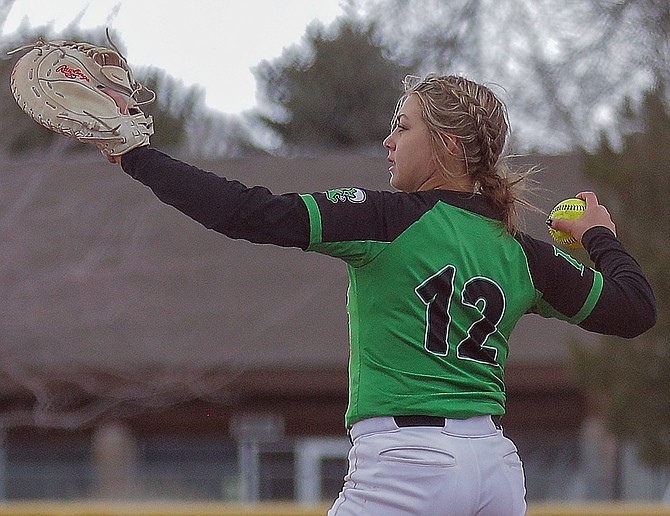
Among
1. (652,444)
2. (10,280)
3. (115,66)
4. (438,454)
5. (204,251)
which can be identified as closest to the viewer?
(438,454)

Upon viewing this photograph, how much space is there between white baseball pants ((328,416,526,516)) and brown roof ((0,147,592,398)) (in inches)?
360

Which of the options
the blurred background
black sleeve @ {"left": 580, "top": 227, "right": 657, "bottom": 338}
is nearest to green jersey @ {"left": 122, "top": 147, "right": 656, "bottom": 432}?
black sleeve @ {"left": 580, "top": 227, "right": 657, "bottom": 338}

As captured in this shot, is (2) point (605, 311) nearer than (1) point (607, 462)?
Yes

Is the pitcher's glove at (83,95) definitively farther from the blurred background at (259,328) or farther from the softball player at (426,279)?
the blurred background at (259,328)

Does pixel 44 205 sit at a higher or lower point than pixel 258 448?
higher

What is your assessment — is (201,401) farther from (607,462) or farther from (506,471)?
(506,471)

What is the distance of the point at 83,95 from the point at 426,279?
90 cm

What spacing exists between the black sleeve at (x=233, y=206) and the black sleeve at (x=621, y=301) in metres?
0.83

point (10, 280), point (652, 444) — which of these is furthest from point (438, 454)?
point (652, 444)

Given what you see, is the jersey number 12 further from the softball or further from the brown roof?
the brown roof

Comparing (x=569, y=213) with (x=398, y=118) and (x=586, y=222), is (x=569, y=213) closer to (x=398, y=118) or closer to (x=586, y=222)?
(x=586, y=222)

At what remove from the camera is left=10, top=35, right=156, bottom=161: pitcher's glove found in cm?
281

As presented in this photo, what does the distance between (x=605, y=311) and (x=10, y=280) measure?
8.96m

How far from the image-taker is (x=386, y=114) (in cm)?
2247
